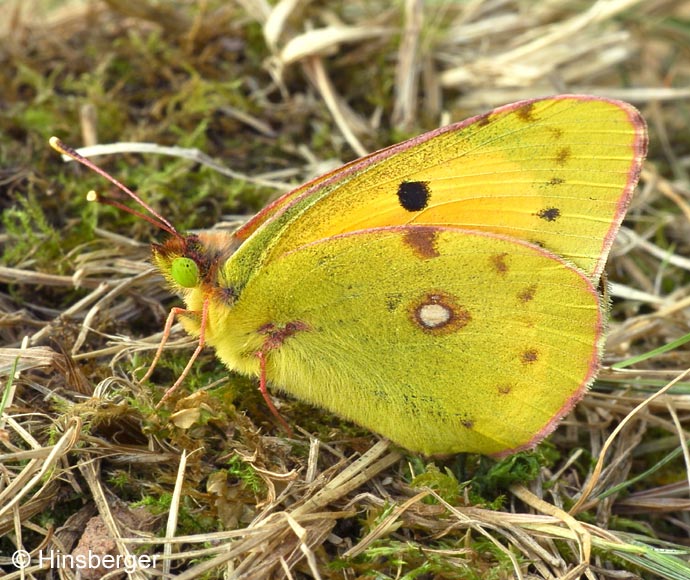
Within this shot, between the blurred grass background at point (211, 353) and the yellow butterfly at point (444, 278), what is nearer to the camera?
the blurred grass background at point (211, 353)

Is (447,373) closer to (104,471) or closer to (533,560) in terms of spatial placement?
(533,560)

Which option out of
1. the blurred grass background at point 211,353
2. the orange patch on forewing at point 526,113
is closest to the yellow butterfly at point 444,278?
the orange patch on forewing at point 526,113

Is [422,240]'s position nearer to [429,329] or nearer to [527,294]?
[429,329]

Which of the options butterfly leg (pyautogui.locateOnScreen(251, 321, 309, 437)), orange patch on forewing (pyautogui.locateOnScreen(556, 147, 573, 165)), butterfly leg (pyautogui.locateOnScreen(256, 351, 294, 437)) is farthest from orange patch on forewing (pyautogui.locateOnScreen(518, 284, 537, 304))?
butterfly leg (pyautogui.locateOnScreen(256, 351, 294, 437))

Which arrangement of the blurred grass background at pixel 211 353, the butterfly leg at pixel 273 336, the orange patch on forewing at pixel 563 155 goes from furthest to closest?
the butterfly leg at pixel 273 336 < the orange patch on forewing at pixel 563 155 < the blurred grass background at pixel 211 353

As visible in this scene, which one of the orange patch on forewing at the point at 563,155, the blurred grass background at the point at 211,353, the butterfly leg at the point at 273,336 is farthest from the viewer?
the butterfly leg at the point at 273,336

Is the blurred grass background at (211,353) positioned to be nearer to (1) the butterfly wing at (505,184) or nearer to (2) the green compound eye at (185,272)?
(2) the green compound eye at (185,272)

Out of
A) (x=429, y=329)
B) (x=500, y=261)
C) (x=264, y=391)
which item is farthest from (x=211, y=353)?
(x=500, y=261)

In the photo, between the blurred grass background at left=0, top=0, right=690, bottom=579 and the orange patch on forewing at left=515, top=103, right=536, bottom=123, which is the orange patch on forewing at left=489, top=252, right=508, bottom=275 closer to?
the orange patch on forewing at left=515, top=103, right=536, bottom=123
